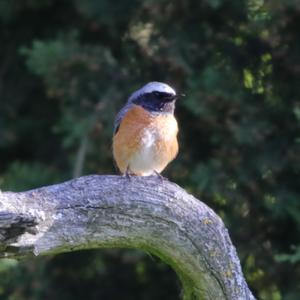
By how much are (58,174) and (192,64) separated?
4.88ft

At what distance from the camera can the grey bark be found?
452cm

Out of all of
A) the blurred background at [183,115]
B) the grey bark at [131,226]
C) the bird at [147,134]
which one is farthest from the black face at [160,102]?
the grey bark at [131,226]

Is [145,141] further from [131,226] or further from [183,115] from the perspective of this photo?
[183,115]

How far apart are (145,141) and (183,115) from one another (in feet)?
6.08

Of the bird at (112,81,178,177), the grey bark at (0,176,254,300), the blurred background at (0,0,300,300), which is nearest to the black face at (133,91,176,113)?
the bird at (112,81,178,177)

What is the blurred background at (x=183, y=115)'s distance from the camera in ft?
25.3

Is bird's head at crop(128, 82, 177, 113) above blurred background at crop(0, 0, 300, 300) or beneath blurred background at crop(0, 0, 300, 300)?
above

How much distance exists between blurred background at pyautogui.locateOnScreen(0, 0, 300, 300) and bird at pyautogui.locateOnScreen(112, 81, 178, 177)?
110 cm

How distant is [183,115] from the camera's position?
8.18 m

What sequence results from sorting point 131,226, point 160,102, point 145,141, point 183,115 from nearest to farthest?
1. point 131,226
2. point 145,141
3. point 160,102
4. point 183,115

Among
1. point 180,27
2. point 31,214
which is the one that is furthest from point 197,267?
point 180,27

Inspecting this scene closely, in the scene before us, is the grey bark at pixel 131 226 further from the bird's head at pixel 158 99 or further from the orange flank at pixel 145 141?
the bird's head at pixel 158 99

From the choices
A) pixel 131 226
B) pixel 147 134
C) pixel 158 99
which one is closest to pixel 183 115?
pixel 158 99

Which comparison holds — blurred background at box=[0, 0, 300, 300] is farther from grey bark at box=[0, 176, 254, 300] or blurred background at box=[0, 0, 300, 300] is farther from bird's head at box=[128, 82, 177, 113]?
grey bark at box=[0, 176, 254, 300]
